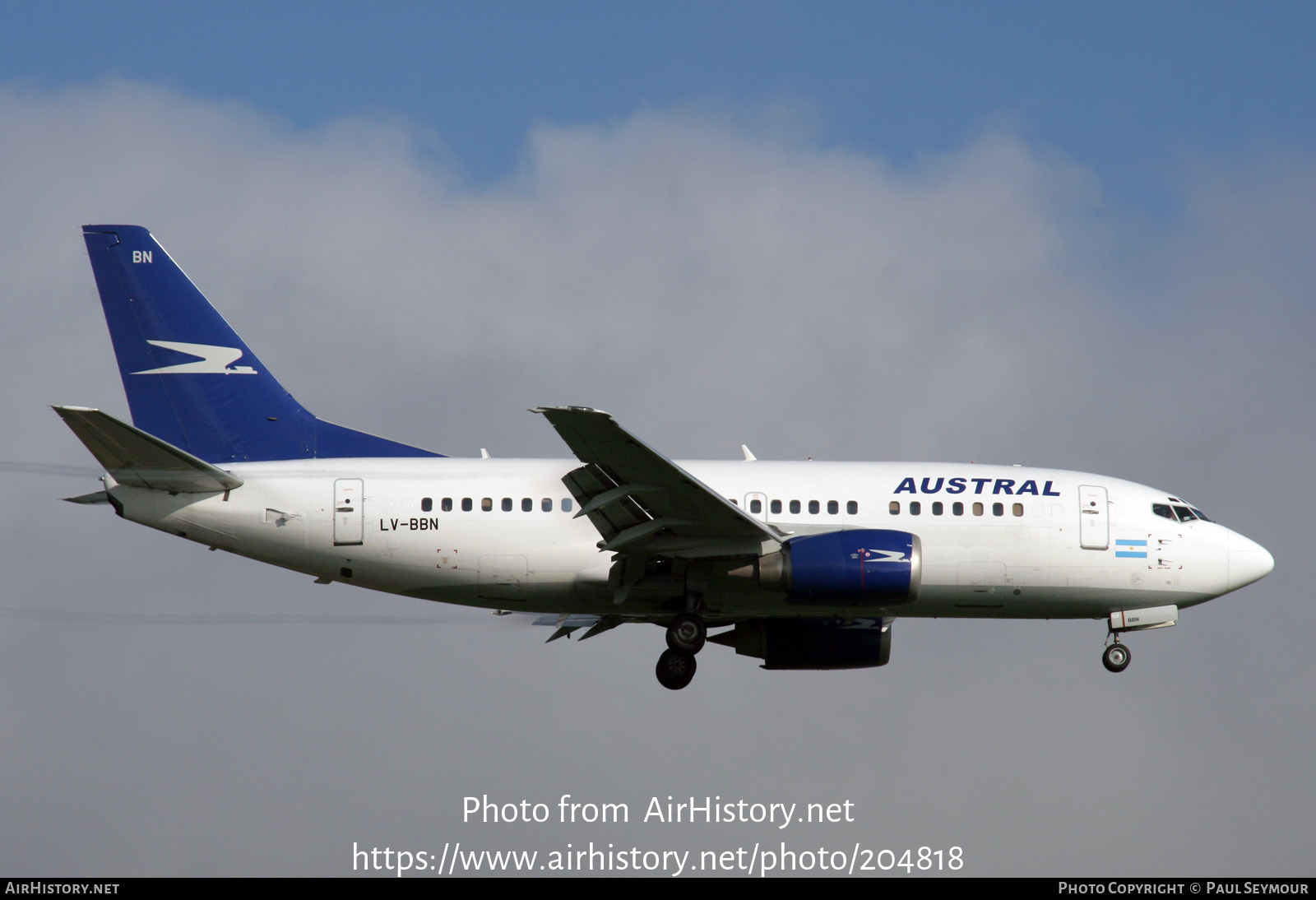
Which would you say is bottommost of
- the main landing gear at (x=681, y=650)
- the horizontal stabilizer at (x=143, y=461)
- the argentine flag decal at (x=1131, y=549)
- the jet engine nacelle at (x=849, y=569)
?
the main landing gear at (x=681, y=650)

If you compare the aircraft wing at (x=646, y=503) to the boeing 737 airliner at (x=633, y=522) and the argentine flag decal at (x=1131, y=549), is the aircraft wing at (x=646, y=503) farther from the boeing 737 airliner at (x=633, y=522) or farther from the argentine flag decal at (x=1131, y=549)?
the argentine flag decal at (x=1131, y=549)

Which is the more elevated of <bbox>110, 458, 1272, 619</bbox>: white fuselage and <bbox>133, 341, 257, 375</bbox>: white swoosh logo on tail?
<bbox>133, 341, 257, 375</bbox>: white swoosh logo on tail

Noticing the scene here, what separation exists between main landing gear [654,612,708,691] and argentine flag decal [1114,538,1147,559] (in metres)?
8.27

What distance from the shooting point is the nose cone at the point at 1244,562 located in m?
27.3

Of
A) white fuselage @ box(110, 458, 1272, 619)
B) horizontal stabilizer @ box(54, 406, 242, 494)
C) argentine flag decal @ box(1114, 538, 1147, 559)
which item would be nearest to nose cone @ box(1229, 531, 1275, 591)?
white fuselage @ box(110, 458, 1272, 619)

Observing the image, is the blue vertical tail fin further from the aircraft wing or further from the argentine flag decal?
the argentine flag decal

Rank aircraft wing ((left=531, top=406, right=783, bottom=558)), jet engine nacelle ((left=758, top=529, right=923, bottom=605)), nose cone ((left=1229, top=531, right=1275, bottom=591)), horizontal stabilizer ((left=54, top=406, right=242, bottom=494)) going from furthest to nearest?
1. nose cone ((left=1229, top=531, right=1275, bottom=591))
2. jet engine nacelle ((left=758, top=529, right=923, bottom=605))
3. aircraft wing ((left=531, top=406, right=783, bottom=558))
4. horizontal stabilizer ((left=54, top=406, right=242, bottom=494))

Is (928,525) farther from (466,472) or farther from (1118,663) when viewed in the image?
(466,472)

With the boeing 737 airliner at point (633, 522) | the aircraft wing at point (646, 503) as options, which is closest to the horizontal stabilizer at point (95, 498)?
the boeing 737 airliner at point (633, 522)

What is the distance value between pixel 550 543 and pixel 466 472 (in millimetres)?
2136

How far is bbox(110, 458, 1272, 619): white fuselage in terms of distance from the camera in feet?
81.8

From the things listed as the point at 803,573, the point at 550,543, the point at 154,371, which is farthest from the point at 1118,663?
the point at 154,371

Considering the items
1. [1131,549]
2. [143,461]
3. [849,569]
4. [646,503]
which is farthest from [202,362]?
[1131,549]

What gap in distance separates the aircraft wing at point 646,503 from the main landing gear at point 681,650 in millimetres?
1687
